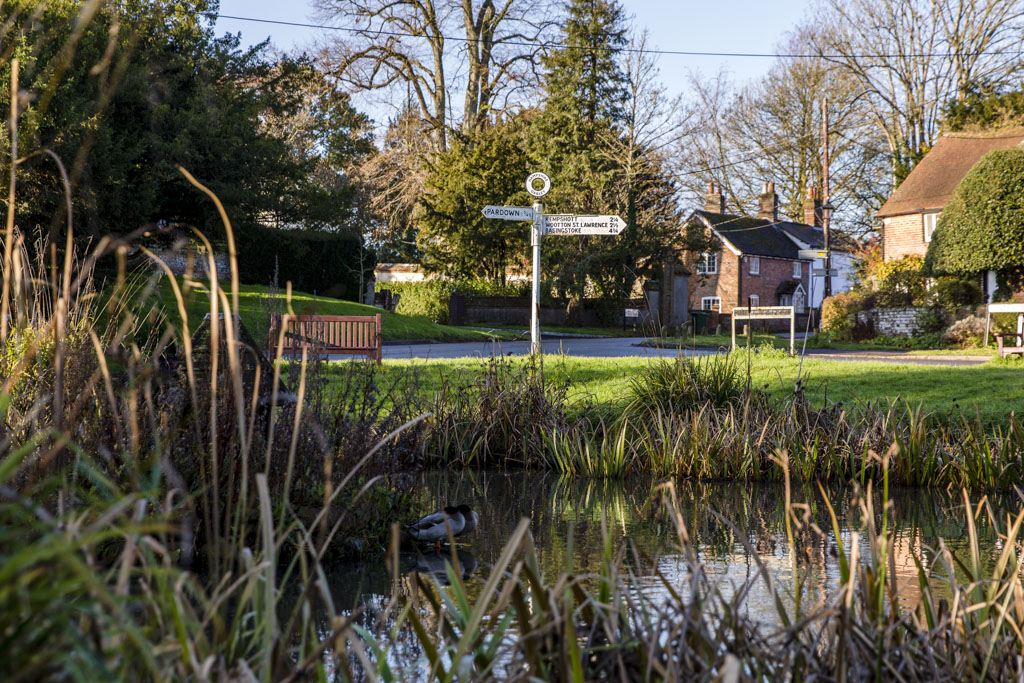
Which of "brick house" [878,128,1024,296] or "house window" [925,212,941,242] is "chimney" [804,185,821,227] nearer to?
"brick house" [878,128,1024,296]

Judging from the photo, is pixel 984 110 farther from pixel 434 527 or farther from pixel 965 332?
pixel 434 527

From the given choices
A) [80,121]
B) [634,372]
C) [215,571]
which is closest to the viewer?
[215,571]

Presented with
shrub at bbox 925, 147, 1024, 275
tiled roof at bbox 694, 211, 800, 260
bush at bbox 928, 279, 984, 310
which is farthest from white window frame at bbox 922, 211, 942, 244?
tiled roof at bbox 694, 211, 800, 260

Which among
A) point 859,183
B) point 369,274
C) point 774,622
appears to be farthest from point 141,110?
point 859,183

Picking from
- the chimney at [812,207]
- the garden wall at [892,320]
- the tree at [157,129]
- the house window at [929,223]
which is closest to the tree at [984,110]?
the house window at [929,223]

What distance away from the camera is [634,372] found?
10.8 m

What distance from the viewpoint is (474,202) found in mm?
32219

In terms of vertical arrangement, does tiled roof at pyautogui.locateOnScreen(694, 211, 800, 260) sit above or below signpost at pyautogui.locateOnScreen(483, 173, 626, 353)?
above

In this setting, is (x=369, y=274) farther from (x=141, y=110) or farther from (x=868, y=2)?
(x=868, y=2)

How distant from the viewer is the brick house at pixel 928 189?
1198 inches

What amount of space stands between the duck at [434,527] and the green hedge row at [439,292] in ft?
87.9

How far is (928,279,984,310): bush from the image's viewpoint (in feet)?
81.8

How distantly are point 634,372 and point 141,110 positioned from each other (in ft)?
43.1

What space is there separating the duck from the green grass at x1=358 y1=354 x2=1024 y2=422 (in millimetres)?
2803
